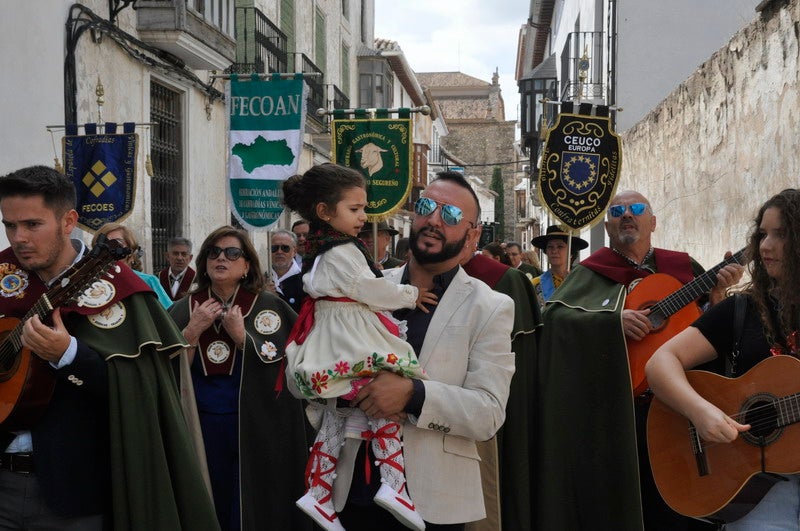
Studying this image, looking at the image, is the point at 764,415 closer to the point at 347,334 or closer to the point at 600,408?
the point at 347,334

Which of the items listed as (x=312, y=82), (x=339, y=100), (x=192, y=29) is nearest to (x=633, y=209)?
(x=192, y=29)

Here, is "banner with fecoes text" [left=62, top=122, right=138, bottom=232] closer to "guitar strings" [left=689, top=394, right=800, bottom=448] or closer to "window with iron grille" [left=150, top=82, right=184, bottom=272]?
"window with iron grille" [left=150, top=82, right=184, bottom=272]

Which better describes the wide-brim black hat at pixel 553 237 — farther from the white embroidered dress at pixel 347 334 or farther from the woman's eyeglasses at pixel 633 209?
the white embroidered dress at pixel 347 334

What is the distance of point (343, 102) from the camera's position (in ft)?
79.3

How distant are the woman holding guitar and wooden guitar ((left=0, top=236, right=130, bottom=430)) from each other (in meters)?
2.12

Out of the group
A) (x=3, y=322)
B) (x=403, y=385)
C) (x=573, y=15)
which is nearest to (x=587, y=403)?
(x=403, y=385)

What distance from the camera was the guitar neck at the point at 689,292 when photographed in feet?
16.0

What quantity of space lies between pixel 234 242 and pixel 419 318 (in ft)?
7.61

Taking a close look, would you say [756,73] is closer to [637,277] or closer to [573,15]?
[637,277]

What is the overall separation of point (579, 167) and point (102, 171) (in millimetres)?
4246

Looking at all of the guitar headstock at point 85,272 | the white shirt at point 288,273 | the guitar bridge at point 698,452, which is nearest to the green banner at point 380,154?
the white shirt at point 288,273

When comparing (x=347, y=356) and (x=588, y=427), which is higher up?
(x=347, y=356)

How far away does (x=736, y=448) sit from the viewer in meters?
3.46

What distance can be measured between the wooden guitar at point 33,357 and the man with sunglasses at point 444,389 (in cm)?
110
